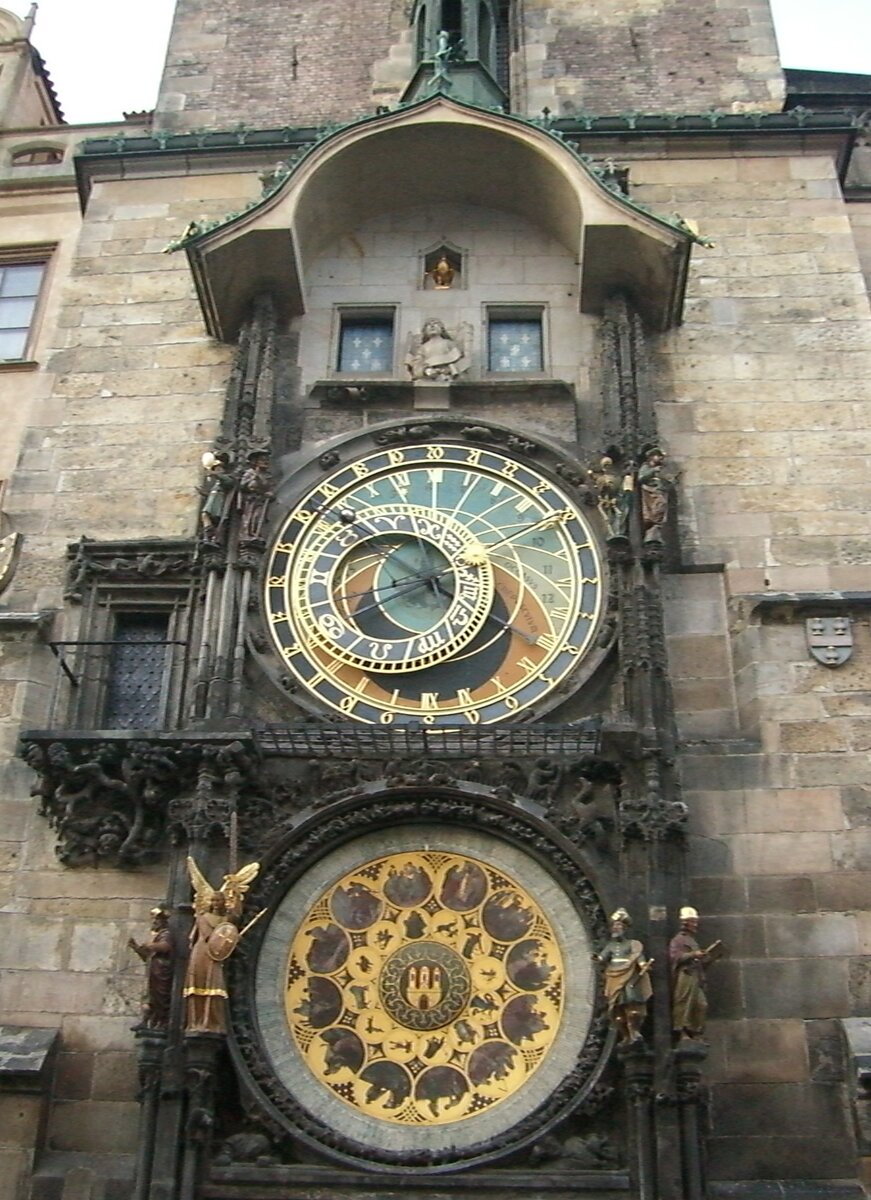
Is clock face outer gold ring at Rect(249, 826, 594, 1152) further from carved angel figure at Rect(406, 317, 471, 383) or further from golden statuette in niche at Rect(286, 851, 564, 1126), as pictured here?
carved angel figure at Rect(406, 317, 471, 383)

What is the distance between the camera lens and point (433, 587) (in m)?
10.6

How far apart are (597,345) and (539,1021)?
17.9ft

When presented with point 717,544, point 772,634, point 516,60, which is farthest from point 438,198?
point 772,634

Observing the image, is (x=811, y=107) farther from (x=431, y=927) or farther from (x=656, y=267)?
(x=431, y=927)

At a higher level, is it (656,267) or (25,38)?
(25,38)

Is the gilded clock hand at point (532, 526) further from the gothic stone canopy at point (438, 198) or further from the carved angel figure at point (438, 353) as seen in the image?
the gothic stone canopy at point (438, 198)

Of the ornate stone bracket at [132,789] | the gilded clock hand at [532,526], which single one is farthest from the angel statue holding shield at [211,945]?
the gilded clock hand at [532,526]

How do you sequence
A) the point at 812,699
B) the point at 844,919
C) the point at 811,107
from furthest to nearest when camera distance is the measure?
the point at 811,107, the point at 812,699, the point at 844,919

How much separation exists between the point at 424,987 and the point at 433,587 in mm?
2870

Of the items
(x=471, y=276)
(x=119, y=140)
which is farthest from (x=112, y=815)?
(x=119, y=140)

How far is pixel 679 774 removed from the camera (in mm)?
9820

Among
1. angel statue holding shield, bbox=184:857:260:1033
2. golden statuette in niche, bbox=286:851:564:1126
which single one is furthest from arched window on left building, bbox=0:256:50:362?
golden statuette in niche, bbox=286:851:564:1126

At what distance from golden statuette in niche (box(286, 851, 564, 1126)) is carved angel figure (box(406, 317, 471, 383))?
4.04 metres

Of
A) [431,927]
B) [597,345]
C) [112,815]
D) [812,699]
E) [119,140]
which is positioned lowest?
[431,927]
